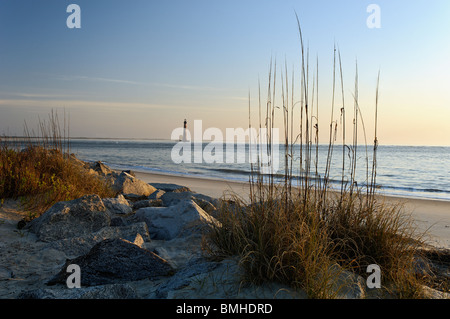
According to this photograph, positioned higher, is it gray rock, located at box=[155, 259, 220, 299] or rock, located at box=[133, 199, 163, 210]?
gray rock, located at box=[155, 259, 220, 299]

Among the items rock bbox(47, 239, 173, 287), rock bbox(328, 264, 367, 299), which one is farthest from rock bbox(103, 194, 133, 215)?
rock bbox(328, 264, 367, 299)

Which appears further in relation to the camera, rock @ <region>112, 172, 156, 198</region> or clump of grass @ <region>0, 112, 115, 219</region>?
rock @ <region>112, 172, 156, 198</region>

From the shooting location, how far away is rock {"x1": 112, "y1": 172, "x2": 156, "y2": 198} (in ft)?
25.2

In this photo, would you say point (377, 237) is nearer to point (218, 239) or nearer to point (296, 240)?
point (296, 240)

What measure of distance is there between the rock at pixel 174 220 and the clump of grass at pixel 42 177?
1628 millimetres

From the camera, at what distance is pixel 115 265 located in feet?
10.2

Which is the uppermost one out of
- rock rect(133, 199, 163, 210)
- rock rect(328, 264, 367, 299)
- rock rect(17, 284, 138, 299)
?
rock rect(328, 264, 367, 299)

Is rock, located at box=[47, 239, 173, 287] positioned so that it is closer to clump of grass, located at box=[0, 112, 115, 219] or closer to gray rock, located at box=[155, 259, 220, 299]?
gray rock, located at box=[155, 259, 220, 299]

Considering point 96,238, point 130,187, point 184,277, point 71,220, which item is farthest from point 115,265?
point 130,187

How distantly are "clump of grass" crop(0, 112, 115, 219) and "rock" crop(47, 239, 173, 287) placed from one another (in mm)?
2390

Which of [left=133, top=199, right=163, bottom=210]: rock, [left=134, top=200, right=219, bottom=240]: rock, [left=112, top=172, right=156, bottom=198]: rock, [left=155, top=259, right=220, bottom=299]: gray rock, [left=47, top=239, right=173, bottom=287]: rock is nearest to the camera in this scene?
[left=155, top=259, right=220, bottom=299]: gray rock

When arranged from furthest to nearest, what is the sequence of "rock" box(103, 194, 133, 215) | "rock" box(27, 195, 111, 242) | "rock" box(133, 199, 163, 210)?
"rock" box(133, 199, 163, 210) < "rock" box(103, 194, 133, 215) < "rock" box(27, 195, 111, 242)

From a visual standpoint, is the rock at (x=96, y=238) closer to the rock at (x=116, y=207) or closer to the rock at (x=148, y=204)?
the rock at (x=116, y=207)
